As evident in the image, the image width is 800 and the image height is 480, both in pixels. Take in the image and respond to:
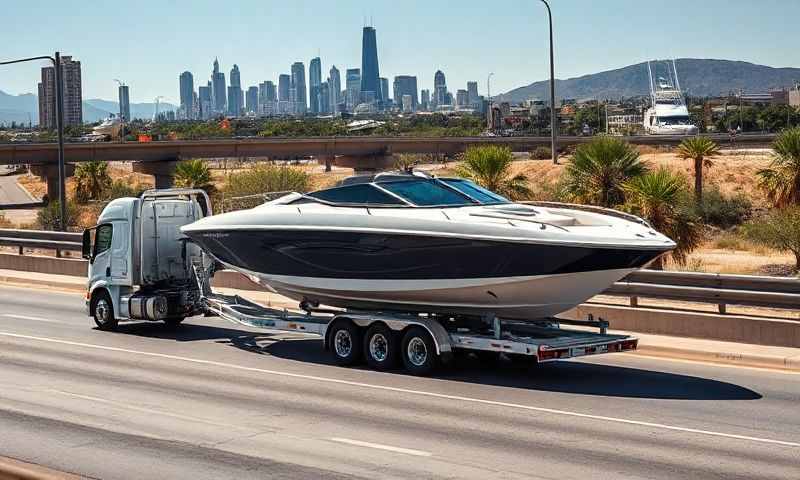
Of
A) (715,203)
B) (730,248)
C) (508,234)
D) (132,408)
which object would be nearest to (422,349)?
(508,234)

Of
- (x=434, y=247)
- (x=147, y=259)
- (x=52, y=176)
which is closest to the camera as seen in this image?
(x=434, y=247)

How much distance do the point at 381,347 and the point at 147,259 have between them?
253 inches

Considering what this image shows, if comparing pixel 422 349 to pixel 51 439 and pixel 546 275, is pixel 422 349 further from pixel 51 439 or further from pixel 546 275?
pixel 51 439

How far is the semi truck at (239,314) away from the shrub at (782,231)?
1264cm

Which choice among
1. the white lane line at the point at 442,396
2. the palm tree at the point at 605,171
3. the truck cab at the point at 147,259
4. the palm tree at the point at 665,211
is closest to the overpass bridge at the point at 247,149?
the palm tree at the point at 605,171

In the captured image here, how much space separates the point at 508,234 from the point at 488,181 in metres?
16.2

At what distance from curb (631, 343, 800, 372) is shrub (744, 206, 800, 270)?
1404cm

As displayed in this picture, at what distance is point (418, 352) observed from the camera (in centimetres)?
1727

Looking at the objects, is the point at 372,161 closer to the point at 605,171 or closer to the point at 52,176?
the point at 52,176

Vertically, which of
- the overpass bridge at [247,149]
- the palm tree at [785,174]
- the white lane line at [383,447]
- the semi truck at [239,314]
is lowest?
the white lane line at [383,447]

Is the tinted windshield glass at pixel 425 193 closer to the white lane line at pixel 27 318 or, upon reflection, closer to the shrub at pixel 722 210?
the white lane line at pixel 27 318

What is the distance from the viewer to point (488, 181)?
1271 inches

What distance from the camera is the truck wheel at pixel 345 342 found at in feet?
59.0

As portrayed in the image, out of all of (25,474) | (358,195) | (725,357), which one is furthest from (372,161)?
(25,474)
